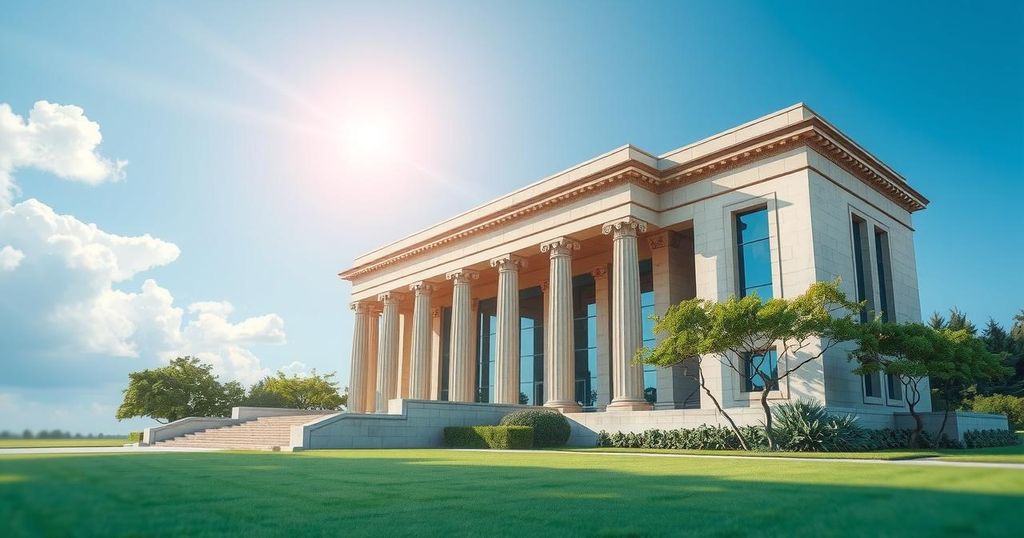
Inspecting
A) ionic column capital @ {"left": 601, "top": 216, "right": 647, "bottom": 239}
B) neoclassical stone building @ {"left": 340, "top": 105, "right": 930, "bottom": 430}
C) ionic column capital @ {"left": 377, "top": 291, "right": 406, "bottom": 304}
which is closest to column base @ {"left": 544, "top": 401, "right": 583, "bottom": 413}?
neoclassical stone building @ {"left": 340, "top": 105, "right": 930, "bottom": 430}

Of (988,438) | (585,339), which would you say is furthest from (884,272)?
(585,339)

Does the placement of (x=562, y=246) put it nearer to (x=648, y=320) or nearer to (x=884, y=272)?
(x=648, y=320)

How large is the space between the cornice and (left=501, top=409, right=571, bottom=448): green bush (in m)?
12.1

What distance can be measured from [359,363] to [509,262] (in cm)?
2041

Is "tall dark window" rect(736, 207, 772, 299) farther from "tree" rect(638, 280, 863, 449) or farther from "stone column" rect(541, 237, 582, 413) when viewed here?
"stone column" rect(541, 237, 582, 413)

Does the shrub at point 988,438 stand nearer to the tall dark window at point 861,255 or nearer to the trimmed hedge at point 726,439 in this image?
the trimmed hedge at point 726,439

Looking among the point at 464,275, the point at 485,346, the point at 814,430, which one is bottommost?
the point at 814,430

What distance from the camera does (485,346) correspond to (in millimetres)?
53594

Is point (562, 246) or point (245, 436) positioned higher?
point (562, 246)

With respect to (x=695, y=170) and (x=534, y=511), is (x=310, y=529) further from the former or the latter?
(x=695, y=170)

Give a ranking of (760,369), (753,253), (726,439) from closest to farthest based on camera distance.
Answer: (726,439) < (760,369) < (753,253)

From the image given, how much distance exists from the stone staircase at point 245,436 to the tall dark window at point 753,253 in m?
21.7

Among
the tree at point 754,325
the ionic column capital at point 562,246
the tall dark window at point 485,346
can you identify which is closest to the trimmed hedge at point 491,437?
the tree at point 754,325

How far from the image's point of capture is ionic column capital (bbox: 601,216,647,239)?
35469mm
